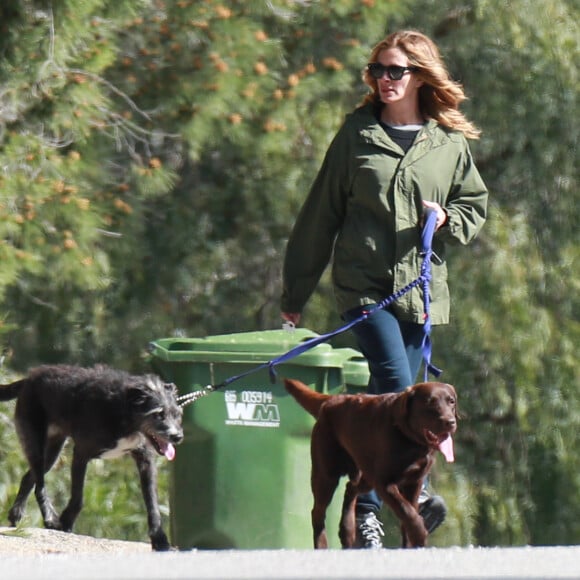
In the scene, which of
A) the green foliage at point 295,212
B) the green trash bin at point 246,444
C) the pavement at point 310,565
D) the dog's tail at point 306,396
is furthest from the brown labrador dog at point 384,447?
the green foliage at point 295,212

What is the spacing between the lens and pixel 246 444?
23.9ft

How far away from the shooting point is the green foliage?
11.2m

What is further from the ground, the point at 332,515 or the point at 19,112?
the point at 19,112

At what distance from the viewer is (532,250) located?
39.4ft

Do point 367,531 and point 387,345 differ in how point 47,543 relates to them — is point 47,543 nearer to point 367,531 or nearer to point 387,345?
point 367,531

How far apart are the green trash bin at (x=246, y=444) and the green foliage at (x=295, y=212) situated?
134 inches

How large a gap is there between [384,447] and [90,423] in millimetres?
1710

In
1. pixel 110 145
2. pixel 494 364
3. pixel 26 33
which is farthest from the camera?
pixel 494 364

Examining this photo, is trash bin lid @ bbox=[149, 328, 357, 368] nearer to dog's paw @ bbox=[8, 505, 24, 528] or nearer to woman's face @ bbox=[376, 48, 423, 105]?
dog's paw @ bbox=[8, 505, 24, 528]

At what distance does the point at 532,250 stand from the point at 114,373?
5557 mm

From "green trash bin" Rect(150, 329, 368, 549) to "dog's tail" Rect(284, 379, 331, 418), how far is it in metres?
0.56

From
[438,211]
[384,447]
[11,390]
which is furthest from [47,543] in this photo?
[438,211]

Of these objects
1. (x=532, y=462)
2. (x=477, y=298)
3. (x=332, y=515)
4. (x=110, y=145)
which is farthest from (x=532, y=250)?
(x=332, y=515)

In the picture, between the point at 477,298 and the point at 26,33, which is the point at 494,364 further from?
the point at 26,33
